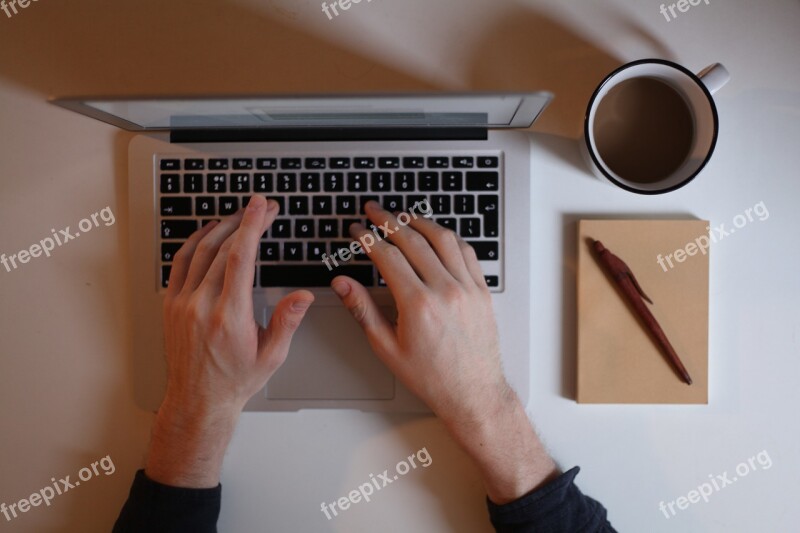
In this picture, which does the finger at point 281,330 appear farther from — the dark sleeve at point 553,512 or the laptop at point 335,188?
the dark sleeve at point 553,512

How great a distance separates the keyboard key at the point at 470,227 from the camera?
2.07 feet

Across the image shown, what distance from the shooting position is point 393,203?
24.9 inches

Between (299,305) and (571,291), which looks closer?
(299,305)

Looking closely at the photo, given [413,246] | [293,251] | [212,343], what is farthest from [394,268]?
[212,343]

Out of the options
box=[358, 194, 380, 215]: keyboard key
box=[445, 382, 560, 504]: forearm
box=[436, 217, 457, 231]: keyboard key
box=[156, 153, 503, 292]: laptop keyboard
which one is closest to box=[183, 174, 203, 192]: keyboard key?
box=[156, 153, 503, 292]: laptop keyboard

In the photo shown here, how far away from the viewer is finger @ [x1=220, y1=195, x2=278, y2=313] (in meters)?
0.58

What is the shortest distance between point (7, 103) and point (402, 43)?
0.57m

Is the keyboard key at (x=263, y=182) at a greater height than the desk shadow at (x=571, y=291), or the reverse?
the keyboard key at (x=263, y=182)

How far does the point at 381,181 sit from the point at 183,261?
0.89 feet

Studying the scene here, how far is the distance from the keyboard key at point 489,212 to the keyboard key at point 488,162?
38 mm

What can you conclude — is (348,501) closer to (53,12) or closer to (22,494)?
(22,494)

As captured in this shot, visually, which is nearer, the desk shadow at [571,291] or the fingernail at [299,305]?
the fingernail at [299,305]

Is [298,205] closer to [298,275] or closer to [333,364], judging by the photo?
[298,275]

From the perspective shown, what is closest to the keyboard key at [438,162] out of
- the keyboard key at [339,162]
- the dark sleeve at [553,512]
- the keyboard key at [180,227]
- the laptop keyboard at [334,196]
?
the laptop keyboard at [334,196]
